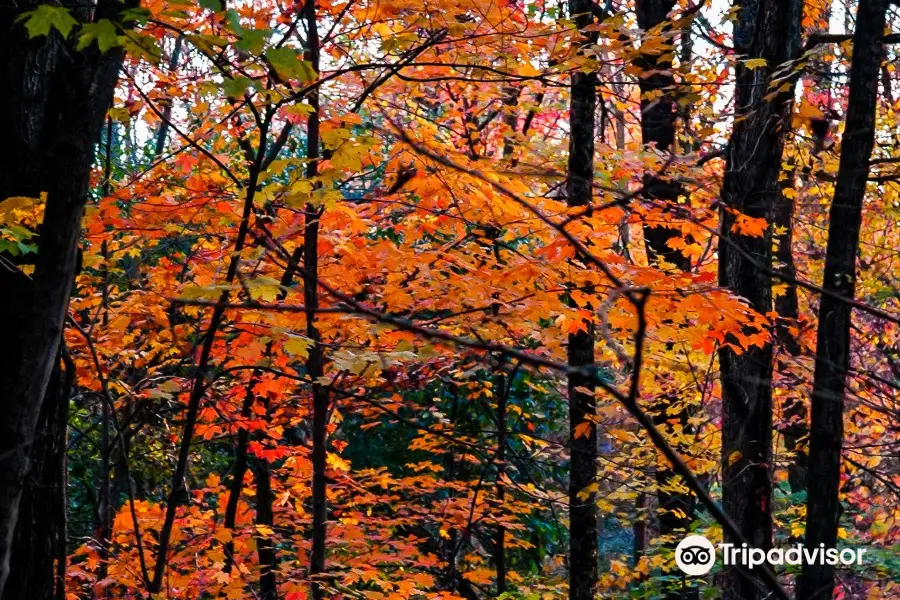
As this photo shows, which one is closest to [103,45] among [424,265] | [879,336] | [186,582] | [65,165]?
[65,165]

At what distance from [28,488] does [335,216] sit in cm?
195

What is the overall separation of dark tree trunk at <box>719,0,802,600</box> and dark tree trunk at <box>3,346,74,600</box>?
367 cm

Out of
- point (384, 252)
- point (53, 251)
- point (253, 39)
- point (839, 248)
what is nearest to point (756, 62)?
point (839, 248)

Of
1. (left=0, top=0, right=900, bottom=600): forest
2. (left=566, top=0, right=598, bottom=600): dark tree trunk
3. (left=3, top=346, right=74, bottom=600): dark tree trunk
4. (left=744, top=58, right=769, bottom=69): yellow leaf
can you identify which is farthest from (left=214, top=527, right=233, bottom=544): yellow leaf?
(left=744, top=58, right=769, bottom=69): yellow leaf

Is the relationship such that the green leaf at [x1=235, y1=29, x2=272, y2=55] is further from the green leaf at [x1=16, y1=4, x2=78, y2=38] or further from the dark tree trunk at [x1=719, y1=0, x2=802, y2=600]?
the dark tree trunk at [x1=719, y1=0, x2=802, y2=600]

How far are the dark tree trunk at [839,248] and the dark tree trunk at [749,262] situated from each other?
1.63m

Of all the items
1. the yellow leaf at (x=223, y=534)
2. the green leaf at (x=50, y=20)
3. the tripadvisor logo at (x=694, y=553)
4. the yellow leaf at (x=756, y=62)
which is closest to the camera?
the green leaf at (x=50, y=20)

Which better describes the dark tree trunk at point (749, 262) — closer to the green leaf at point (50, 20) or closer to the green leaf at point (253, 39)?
the green leaf at point (253, 39)

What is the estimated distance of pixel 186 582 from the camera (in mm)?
6074

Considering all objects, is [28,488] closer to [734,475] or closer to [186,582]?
[186,582]

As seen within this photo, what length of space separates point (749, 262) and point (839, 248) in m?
1.96

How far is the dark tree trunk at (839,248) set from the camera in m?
2.88

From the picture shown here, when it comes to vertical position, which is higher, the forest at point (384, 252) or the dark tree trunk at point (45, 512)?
the forest at point (384, 252)

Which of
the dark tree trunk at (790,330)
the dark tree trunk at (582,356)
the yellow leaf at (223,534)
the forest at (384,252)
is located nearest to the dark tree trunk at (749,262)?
the forest at (384,252)
